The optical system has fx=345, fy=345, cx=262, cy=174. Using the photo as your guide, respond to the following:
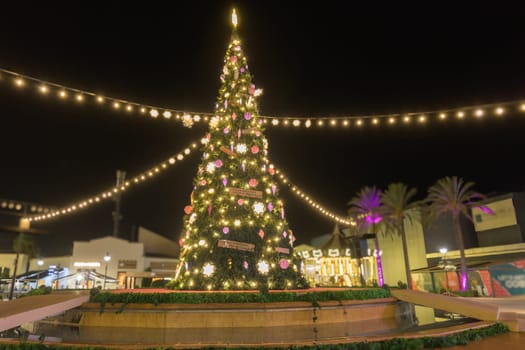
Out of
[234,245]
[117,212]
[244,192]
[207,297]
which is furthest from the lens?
[117,212]

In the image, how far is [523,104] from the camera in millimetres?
10727

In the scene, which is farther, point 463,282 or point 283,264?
point 463,282

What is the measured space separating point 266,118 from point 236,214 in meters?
5.16

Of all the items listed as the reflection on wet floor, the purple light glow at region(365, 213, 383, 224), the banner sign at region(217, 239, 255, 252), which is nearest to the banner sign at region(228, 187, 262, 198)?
the banner sign at region(217, 239, 255, 252)

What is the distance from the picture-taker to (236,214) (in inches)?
508

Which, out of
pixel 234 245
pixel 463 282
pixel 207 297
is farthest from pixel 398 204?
pixel 207 297

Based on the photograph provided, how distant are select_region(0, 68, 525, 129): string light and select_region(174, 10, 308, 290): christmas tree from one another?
4.66 feet

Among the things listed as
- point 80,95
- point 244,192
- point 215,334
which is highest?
point 80,95

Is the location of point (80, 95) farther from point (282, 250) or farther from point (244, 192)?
point (282, 250)

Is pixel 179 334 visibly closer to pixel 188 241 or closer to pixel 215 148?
pixel 188 241

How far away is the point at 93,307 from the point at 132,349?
420cm

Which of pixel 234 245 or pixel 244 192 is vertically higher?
pixel 244 192

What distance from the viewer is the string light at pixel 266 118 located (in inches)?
421

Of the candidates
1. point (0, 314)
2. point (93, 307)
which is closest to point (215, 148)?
point (93, 307)
